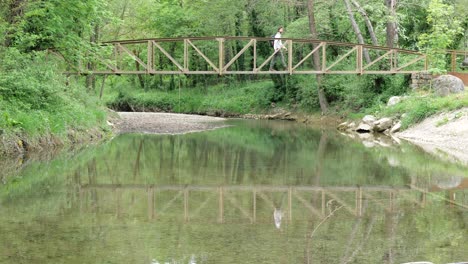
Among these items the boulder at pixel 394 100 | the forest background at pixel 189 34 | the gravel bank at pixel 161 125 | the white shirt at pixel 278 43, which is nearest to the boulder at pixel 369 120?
the boulder at pixel 394 100

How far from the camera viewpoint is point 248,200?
12500 millimetres

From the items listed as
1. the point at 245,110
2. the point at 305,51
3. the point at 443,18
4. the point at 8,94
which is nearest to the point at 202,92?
the point at 245,110

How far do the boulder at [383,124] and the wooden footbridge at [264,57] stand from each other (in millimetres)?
2352

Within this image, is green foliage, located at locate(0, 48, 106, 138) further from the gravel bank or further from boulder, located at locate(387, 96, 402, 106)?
boulder, located at locate(387, 96, 402, 106)

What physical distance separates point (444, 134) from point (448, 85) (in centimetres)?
519

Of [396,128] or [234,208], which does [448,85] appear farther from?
[234,208]

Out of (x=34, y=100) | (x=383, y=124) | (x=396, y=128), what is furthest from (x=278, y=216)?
(x=383, y=124)

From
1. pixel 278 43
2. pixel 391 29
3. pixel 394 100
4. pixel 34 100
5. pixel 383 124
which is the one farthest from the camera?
pixel 391 29

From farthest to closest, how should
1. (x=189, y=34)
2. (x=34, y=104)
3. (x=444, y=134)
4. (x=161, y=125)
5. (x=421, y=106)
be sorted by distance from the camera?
(x=189, y=34)
(x=161, y=125)
(x=421, y=106)
(x=444, y=134)
(x=34, y=104)

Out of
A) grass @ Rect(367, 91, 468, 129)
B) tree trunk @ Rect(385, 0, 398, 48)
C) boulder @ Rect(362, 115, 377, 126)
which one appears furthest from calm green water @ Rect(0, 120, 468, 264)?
tree trunk @ Rect(385, 0, 398, 48)

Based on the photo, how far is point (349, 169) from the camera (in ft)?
56.2

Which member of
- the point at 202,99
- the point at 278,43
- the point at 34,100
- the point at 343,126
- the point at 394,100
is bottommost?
the point at 202,99

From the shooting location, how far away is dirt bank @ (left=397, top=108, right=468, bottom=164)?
2167 centimetres

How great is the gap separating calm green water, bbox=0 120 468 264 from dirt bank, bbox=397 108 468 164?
146 cm
